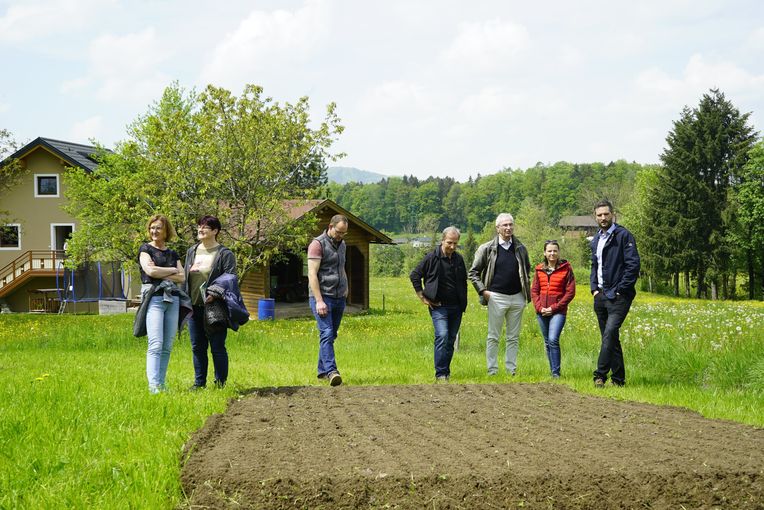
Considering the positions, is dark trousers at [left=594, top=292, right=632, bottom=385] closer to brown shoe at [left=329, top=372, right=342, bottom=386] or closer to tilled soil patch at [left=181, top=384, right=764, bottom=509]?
tilled soil patch at [left=181, top=384, right=764, bottom=509]

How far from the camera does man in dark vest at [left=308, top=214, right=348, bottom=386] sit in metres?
8.15

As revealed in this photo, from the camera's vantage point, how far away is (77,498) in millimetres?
4074

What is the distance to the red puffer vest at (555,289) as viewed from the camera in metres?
8.98

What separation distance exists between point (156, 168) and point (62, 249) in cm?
1737

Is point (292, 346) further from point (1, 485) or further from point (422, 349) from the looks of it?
point (1, 485)

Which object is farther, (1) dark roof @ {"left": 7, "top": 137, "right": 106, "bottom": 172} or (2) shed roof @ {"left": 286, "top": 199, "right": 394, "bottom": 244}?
(1) dark roof @ {"left": 7, "top": 137, "right": 106, "bottom": 172}

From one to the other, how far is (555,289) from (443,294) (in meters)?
1.41

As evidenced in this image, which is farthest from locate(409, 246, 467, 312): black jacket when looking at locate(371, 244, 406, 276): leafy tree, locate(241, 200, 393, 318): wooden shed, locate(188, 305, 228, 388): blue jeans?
locate(371, 244, 406, 276): leafy tree

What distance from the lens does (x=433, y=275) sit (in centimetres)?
881

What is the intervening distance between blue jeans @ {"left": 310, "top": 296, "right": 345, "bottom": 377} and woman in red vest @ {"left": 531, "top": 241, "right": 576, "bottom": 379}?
250cm

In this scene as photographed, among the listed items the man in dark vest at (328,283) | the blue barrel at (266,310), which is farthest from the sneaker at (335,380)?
the blue barrel at (266,310)

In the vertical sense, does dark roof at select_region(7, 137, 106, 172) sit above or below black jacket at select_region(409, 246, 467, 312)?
above

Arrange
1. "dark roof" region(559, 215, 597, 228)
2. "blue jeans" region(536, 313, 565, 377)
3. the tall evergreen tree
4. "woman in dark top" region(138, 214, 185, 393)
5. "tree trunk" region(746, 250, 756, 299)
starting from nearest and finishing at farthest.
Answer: "woman in dark top" region(138, 214, 185, 393) → "blue jeans" region(536, 313, 565, 377) → the tall evergreen tree → "tree trunk" region(746, 250, 756, 299) → "dark roof" region(559, 215, 597, 228)

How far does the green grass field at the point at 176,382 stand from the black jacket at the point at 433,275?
1.05 metres
